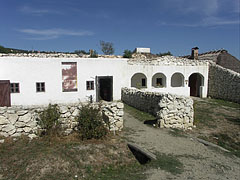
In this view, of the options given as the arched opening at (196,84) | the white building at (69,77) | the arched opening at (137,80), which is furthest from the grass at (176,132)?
the arched opening at (196,84)

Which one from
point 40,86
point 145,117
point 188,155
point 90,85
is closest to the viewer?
point 188,155

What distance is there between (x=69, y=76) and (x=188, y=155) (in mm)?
11272

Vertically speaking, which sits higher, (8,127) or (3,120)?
(3,120)

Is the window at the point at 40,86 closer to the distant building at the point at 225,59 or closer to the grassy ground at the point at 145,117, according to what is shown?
the grassy ground at the point at 145,117

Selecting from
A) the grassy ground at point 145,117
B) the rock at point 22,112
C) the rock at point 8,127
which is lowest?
the grassy ground at point 145,117

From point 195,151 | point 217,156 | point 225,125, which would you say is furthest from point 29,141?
point 225,125

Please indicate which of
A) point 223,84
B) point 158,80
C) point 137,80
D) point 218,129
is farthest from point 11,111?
point 223,84

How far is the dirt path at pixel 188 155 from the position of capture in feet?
14.7

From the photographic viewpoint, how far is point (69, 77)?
14.5m

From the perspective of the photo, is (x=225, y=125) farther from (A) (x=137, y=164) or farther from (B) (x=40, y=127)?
(B) (x=40, y=127)

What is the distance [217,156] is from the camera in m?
5.76

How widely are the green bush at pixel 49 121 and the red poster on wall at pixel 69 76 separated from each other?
8624 millimetres

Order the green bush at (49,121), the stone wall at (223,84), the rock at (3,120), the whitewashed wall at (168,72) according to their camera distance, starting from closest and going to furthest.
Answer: the rock at (3,120) → the green bush at (49,121) → the stone wall at (223,84) → the whitewashed wall at (168,72)

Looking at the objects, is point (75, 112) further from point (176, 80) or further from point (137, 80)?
point (176, 80)
